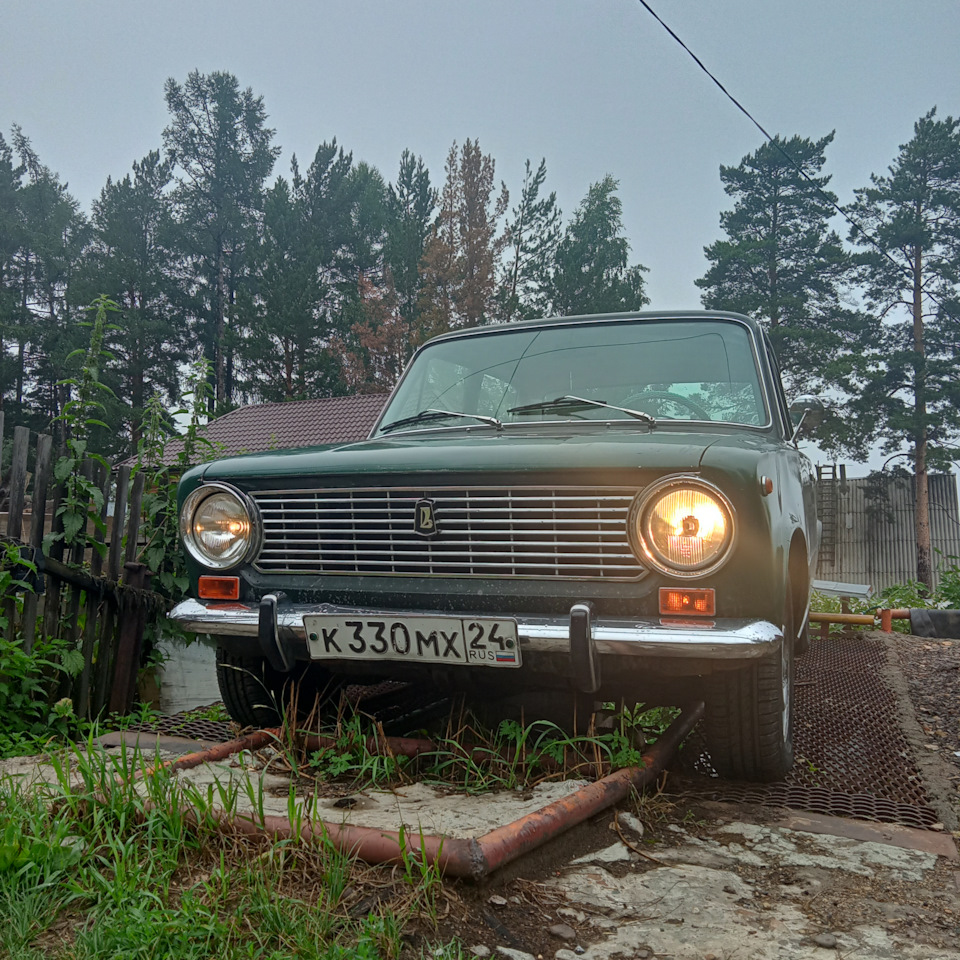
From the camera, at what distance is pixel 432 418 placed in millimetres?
3852

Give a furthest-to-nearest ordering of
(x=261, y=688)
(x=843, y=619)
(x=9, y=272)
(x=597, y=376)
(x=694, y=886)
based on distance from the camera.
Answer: (x=9, y=272), (x=843, y=619), (x=597, y=376), (x=261, y=688), (x=694, y=886)

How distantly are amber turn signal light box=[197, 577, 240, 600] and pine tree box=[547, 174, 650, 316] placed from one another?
27737 mm

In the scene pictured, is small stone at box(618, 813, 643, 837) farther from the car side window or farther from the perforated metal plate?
the car side window

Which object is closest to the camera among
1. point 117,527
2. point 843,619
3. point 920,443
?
point 117,527

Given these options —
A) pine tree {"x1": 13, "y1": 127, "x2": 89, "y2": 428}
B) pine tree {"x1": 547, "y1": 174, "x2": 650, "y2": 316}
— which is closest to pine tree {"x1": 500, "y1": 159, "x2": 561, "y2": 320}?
pine tree {"x1": 547, "y1": 174, "x2": 650, "y2": 316}

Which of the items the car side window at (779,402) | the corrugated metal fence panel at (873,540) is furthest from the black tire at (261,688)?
the corrugated metal fence panel at (873,540)

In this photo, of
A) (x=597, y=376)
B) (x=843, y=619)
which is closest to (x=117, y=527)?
(x=597, y=376)

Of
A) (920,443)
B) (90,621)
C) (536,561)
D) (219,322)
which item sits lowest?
(90,621)

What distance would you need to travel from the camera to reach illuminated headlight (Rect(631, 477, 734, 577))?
2.61m

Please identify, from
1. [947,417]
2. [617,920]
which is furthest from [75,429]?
[947,417]

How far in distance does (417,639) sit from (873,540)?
22.3 m

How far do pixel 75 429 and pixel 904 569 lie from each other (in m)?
22.0

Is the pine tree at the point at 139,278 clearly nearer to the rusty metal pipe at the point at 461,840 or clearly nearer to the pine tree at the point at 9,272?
the pine tree at the point at 9,272

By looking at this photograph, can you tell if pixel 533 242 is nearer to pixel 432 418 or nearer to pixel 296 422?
pixel 296 422
